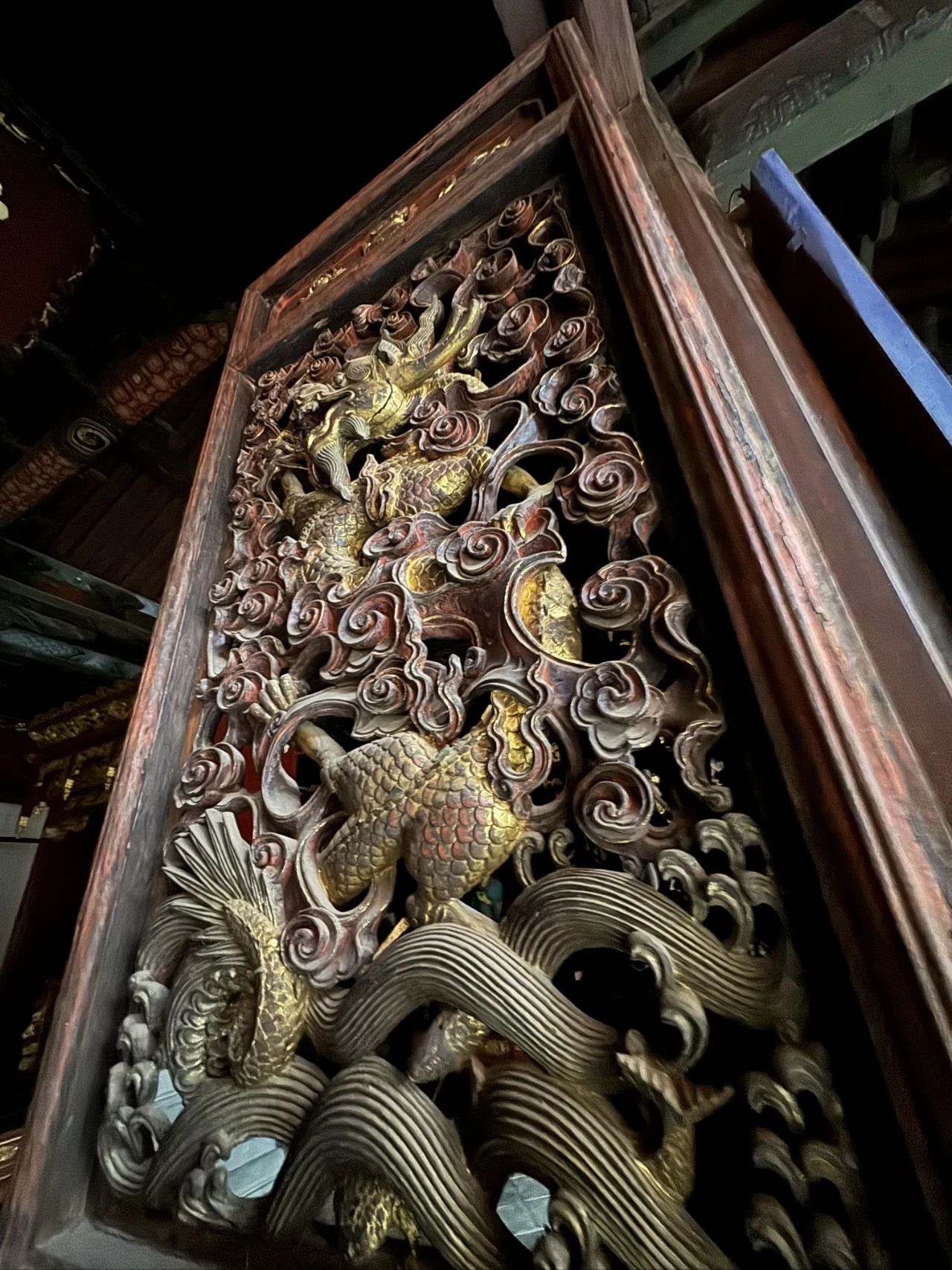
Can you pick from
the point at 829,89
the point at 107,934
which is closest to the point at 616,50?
the point at 829,89

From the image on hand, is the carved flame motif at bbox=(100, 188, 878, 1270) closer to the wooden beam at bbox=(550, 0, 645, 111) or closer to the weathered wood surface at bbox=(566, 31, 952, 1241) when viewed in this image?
the weathered wood surface at bbox=(566, 31, 952, 1241)

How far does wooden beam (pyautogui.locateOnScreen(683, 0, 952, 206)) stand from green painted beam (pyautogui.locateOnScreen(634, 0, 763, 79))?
145 mm

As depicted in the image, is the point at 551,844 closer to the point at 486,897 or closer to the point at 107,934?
the point at 486,897

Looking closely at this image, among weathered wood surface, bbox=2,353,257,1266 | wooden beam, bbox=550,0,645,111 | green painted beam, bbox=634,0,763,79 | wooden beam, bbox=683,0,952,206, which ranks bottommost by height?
weathered wood surface, bbox=2,353,257,1266

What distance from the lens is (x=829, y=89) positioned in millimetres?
994

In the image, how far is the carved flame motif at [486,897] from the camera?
41 centimetres

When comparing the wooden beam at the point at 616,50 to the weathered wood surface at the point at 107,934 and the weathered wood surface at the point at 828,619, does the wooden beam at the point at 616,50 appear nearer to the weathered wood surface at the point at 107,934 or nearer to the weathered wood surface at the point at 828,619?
the weathered wood surface at the point at 828,619

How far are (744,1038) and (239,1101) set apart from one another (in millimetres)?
444

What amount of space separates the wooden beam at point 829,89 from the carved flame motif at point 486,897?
17.5 inches

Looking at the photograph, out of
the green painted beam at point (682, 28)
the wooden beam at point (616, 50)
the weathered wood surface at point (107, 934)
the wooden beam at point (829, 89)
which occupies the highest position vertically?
the green painted beam at point (682, 28)

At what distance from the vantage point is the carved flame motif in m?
0.41

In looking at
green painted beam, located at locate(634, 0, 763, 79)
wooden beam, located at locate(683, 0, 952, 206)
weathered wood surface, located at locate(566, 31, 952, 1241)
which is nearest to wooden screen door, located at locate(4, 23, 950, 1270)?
weathered wood surface, located at locate(566, 31, 952, 1241)

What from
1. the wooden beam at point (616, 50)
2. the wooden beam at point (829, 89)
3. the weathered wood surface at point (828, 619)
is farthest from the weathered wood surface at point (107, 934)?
the wooden beam at point (829, 89)

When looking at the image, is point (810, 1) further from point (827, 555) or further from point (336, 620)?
point (336, 620)
